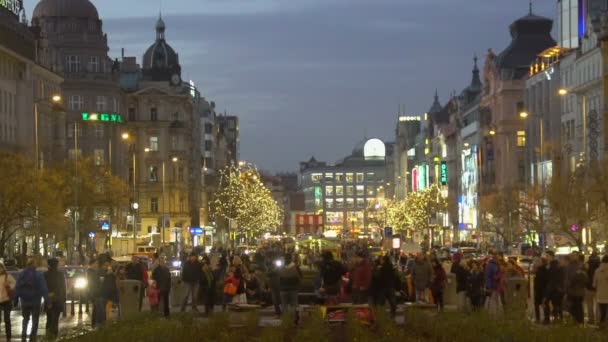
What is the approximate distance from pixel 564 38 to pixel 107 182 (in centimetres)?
4331

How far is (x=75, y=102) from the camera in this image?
14650 centimetres

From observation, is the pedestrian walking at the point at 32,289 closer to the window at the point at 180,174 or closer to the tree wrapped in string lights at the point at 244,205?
the window at the point at 180,174

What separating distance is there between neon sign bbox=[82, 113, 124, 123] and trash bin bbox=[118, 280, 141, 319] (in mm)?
98150

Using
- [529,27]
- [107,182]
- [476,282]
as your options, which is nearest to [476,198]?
[529,27]

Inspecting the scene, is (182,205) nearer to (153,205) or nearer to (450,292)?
(153,205)

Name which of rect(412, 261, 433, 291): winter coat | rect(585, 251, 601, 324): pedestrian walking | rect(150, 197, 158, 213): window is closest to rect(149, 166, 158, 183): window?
rect(150, 197, 158, 213): window

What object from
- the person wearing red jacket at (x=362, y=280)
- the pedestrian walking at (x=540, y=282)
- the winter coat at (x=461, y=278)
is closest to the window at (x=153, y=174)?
the winter coat at (x=461, y=278)

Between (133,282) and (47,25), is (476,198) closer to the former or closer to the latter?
(47,25)

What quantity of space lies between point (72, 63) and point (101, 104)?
638cm

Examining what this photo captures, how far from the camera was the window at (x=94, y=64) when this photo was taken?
145 m

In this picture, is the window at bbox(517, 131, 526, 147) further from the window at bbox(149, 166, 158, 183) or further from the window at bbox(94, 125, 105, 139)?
the window at bbox(94, 125, 105, 139)

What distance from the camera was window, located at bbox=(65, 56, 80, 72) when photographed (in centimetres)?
14362

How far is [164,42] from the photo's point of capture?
196 meters

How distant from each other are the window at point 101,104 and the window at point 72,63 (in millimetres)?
4707
